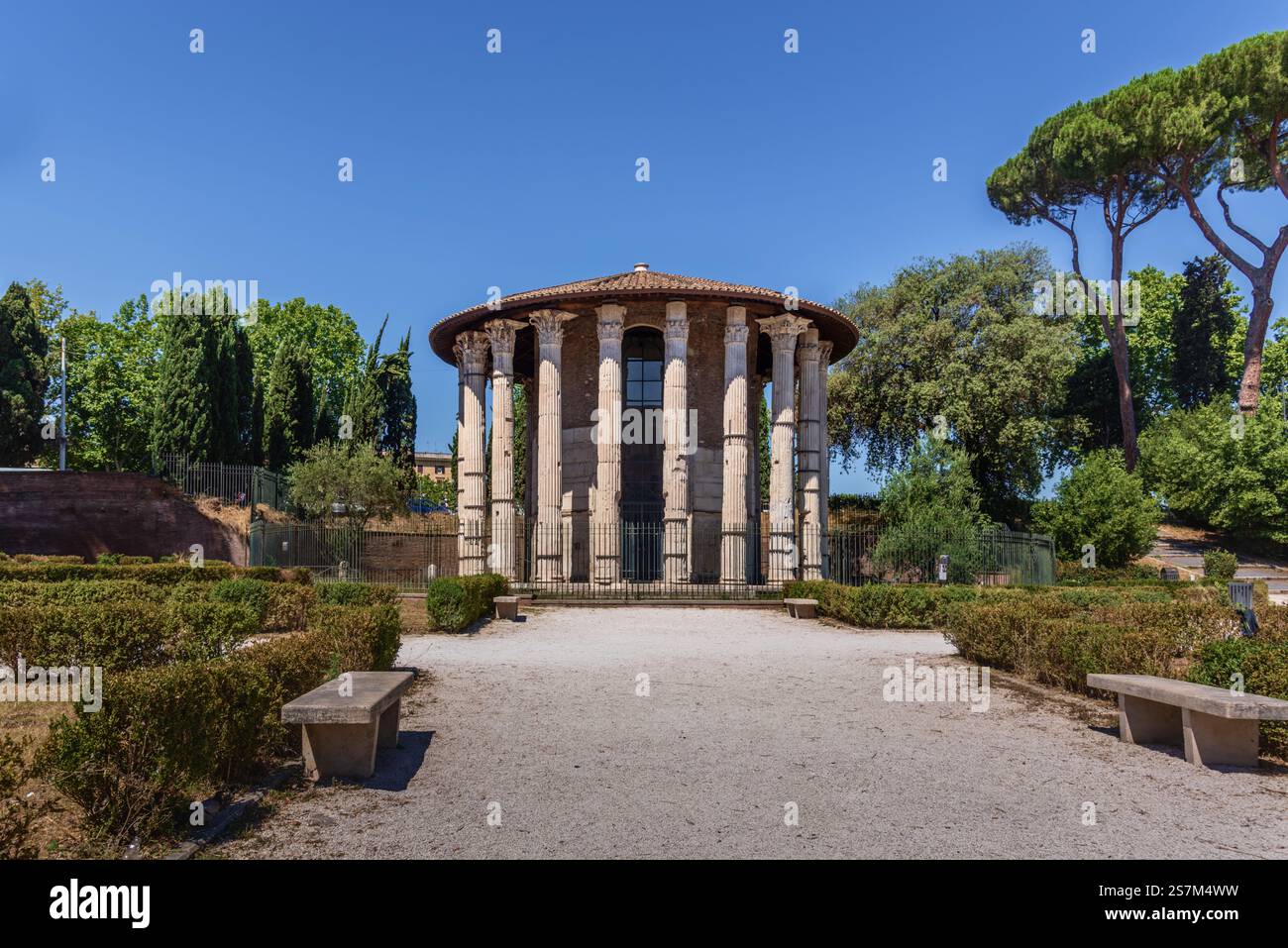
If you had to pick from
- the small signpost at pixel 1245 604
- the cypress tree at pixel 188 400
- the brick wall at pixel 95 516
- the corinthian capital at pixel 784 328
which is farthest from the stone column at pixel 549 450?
the small signpost at pixel 1245 604

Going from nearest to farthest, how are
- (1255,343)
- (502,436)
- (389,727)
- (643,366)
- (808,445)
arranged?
(389,727) < (502,436) < (808,445) < (643,366) < (1255,343)

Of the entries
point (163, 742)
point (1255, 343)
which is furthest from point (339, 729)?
point (1255, 343)

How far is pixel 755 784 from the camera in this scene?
19.0ft

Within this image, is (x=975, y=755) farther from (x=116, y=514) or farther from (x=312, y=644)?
(x=116, y=514)

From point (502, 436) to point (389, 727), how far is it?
2010cm

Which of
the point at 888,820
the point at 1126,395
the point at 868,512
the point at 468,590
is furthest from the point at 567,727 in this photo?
the point at 1126,395

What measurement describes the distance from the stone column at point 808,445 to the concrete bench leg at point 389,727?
2080 cm

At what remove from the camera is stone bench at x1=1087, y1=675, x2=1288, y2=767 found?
20.1 feet

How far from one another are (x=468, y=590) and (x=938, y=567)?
13406mm

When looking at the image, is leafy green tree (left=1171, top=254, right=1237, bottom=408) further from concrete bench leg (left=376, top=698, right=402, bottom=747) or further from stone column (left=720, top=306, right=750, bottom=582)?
concrete bench leg (left=376, top=698, right=402, bottom=747)

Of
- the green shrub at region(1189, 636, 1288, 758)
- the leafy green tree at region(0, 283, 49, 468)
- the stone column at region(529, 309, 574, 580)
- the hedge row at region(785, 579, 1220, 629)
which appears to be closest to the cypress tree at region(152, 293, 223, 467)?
the leafy green tree at region(0, 283, 49, 468)

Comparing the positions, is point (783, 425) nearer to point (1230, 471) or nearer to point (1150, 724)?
point (1150, 724)

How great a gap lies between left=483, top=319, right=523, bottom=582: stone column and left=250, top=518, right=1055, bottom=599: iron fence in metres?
0.12

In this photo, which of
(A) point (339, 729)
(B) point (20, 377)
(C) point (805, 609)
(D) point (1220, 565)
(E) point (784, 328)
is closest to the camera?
(A) point (339, 729)
